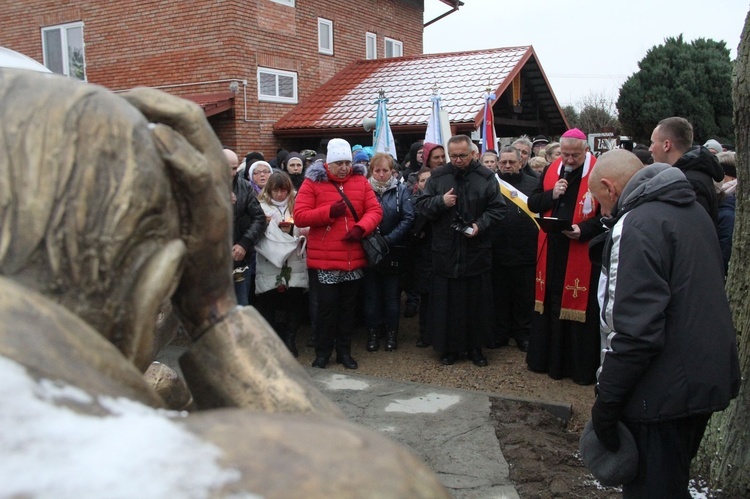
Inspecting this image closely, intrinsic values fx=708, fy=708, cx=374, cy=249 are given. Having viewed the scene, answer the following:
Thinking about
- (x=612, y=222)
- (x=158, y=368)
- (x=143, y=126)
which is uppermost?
(x=143, y=126)

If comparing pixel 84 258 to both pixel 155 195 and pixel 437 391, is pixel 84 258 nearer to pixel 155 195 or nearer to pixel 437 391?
pixel 155 195

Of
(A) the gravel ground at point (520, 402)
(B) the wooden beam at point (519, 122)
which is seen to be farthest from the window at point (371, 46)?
(A) the gravel ground at point (520, 402)

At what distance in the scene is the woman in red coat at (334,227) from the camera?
6027 mm

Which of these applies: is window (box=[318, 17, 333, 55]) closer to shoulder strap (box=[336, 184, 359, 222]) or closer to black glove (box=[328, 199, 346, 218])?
shoulder strap (box=[336, 184, 359, 222])

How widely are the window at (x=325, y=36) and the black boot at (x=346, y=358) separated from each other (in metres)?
9.96

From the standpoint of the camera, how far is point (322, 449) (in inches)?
26.9

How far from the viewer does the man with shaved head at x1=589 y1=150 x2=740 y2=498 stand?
2.82 m

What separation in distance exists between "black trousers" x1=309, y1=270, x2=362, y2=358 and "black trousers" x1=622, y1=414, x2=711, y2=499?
3.54m

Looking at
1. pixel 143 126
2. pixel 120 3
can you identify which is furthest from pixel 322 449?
pixel 120 3

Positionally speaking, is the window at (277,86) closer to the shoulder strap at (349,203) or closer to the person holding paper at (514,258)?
the person holding paper at (514,258)

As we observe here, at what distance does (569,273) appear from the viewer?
5.72 m

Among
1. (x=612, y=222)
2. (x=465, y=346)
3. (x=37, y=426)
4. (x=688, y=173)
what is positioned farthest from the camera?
(x=465, y=346)

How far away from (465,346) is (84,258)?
18.8 ft

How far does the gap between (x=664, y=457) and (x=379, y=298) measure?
14.0ft
